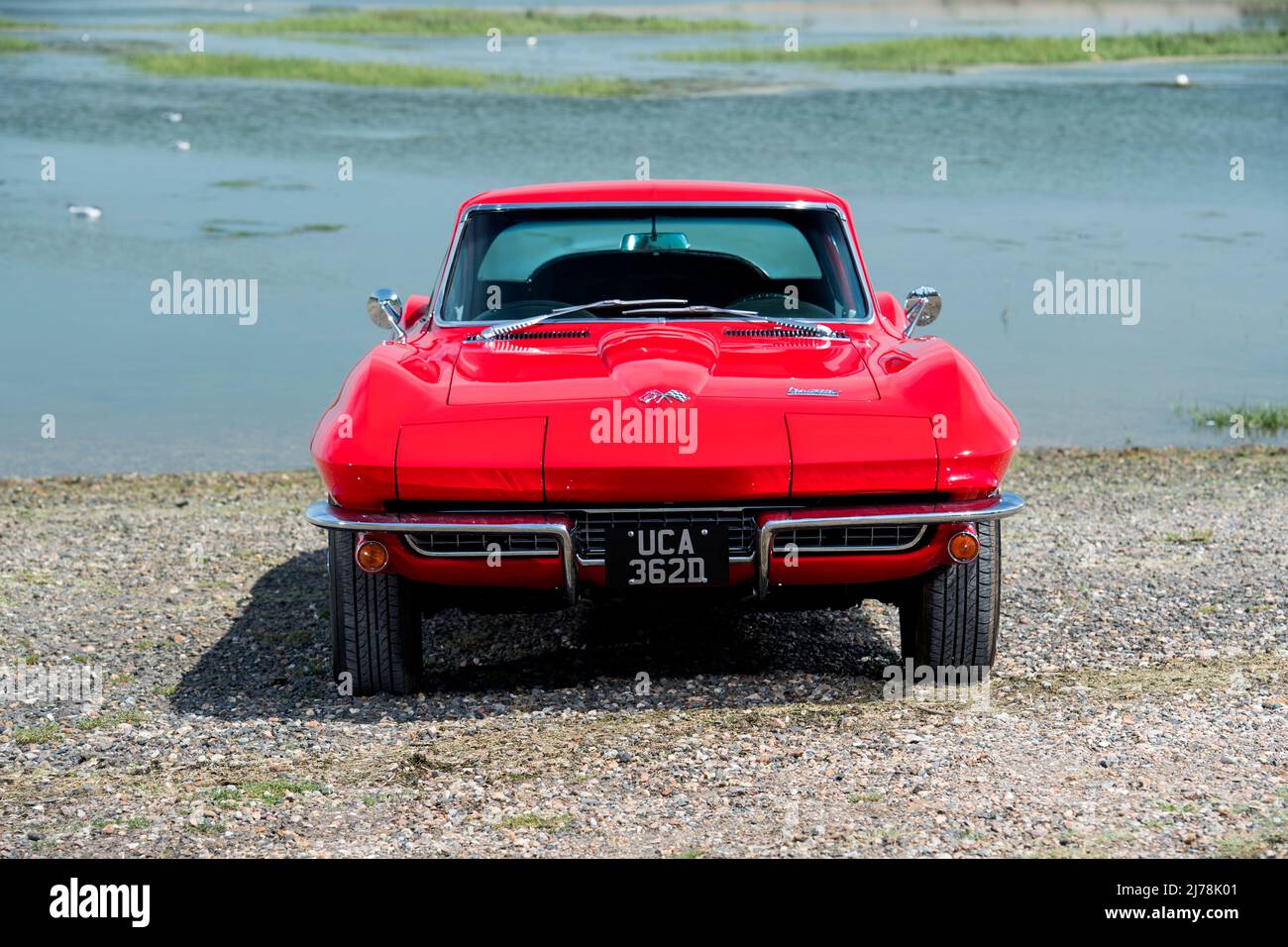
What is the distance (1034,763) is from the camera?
4.49 m

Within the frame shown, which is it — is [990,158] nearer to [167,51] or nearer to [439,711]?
[439,711]

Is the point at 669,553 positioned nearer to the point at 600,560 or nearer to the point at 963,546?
the point at 600,560

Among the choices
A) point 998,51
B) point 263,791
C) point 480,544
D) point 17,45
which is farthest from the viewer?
point 998,51

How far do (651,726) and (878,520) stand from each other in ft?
2.98

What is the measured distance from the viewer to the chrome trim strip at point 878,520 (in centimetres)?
471

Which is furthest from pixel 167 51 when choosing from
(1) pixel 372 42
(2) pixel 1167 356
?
(2) pixel 1167 356

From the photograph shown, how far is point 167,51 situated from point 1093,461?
4242 centimetres

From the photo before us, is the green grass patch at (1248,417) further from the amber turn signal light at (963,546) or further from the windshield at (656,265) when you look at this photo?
the amber turn signal light at (963,546)

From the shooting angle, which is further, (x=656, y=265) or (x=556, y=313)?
(x=656, y=265)

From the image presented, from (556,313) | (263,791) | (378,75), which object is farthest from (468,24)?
(263,791)

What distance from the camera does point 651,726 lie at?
4.89 meters

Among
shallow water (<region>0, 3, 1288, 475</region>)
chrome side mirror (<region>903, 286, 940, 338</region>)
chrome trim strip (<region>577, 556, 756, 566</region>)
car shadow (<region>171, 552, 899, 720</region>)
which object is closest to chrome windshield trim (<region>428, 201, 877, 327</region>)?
chrome side mirror (<region>903, 286, 940, 338</region>)

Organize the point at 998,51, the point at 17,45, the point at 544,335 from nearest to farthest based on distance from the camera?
the point at 544,335
the point at 17,45
the point at 998,51

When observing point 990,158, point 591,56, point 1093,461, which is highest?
point 591,56
